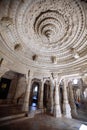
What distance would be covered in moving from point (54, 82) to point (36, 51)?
3.76 meters

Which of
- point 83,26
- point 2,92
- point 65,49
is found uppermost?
point 83,26

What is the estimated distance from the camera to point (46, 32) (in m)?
5.64

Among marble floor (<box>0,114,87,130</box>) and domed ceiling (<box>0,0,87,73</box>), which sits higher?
domed ceiling (<box>0,0,87,73</box>)

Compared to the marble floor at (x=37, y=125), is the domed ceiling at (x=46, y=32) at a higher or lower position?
higher

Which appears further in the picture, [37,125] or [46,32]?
[46,32]

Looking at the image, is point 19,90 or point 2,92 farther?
point 19,90

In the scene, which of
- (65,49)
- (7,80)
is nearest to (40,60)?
(65,49)

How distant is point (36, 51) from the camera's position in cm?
711

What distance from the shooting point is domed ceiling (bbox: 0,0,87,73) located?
13.3 feet

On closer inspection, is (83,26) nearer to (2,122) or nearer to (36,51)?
(36,51)

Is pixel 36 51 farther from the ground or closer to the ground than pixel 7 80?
farther from the ground

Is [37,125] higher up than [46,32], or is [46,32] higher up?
[46,32]

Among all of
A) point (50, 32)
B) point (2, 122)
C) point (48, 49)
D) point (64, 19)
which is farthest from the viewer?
point (48, 49)

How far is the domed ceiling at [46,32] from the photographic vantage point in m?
4.04
